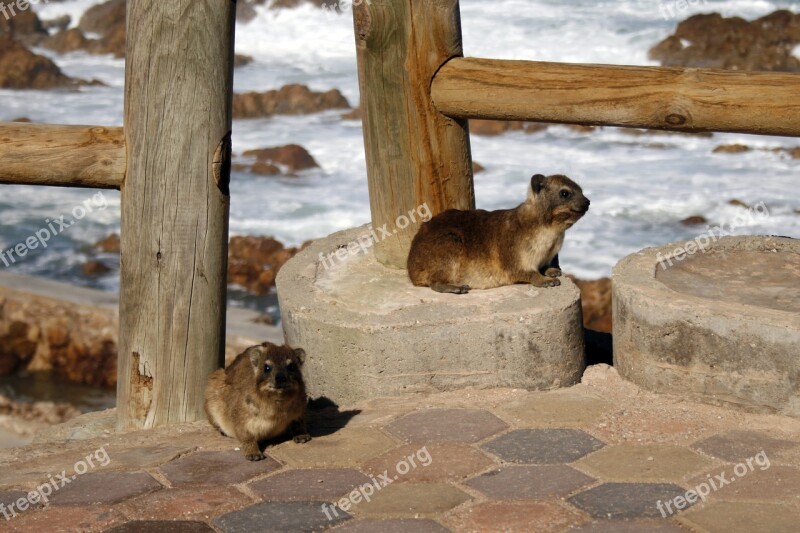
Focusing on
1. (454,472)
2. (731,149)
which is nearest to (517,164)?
(731,149)

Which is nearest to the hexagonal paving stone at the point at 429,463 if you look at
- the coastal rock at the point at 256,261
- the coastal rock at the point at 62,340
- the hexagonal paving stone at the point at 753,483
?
the hexagonal paving stone at the point at 753,483

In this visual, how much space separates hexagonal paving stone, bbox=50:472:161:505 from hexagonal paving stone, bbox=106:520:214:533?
291 millimetres

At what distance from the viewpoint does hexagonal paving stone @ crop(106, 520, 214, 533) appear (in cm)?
468

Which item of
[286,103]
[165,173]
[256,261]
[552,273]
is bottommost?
[256,261]

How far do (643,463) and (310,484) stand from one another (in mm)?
1471

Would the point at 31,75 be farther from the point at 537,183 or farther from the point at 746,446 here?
the point at 746,446

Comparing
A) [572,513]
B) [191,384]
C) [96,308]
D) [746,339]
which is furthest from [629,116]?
[96,308]

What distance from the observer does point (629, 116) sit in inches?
237

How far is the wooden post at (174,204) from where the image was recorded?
5.82m

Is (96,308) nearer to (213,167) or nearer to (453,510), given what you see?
(213,167)

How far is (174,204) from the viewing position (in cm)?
596

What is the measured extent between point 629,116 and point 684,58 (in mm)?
16777

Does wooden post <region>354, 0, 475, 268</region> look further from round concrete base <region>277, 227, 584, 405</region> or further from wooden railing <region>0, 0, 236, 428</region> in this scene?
wooden railing <region>0, 0, 236, 428</region>

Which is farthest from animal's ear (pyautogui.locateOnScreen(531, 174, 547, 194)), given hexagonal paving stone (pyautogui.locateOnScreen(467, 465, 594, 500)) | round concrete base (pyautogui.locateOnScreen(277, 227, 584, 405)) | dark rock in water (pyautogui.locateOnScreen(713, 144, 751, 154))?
dark rock in water (pyautogui.locateOnScreen(713, 144, 751, 154))
